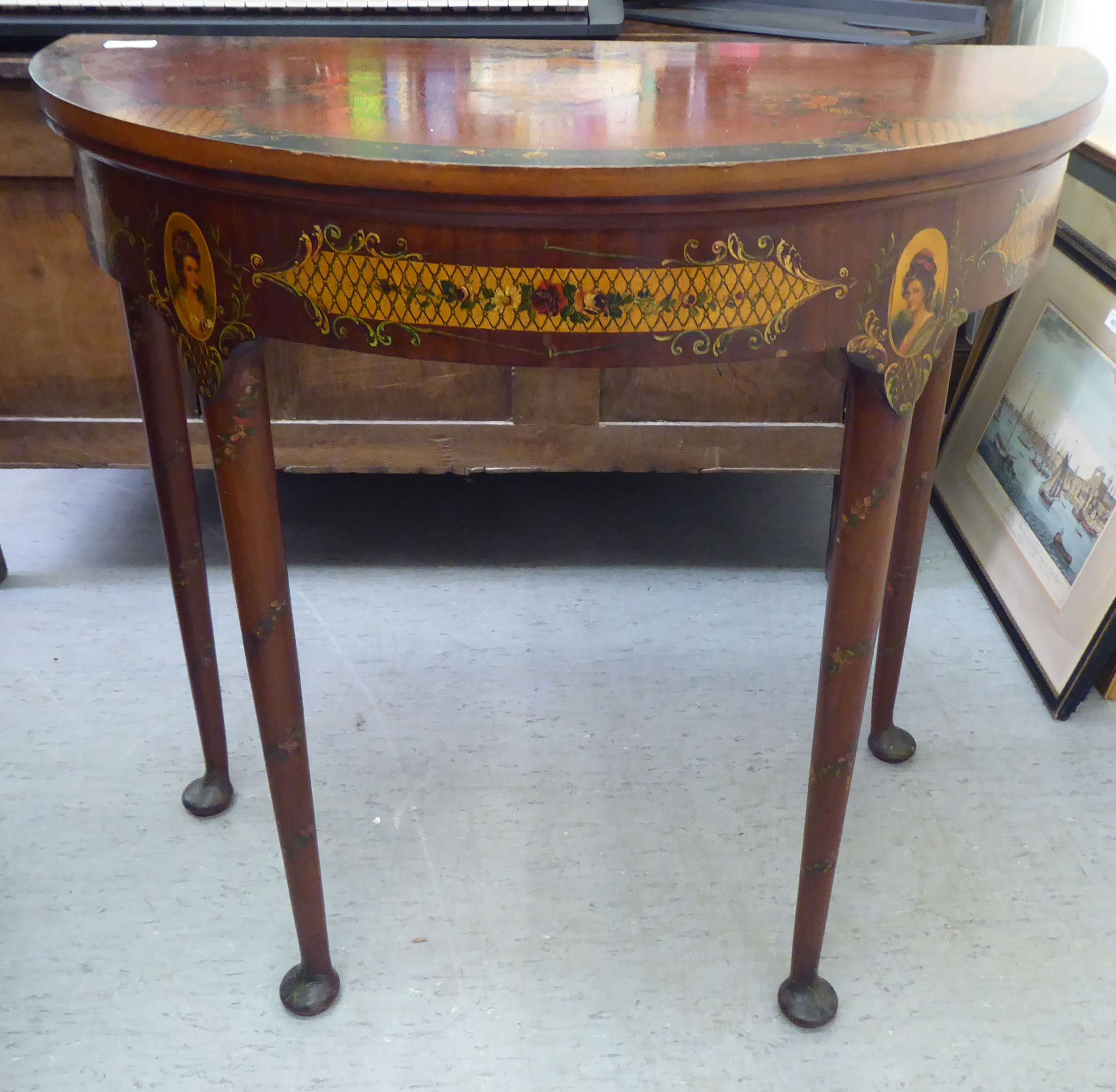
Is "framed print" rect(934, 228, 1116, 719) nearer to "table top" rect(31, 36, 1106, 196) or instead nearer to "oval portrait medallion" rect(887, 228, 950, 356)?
"table top" rect(31, 36, 1106, 196)

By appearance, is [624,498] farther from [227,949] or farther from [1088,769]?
[227,949]

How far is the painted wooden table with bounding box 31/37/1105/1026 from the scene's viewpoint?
0.65 m

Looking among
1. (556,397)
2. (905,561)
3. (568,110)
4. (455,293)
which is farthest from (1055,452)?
(455,293)

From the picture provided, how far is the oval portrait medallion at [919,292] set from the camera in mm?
711

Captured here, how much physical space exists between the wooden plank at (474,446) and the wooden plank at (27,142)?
35 cm

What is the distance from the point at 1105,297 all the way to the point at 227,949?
54.3 inches

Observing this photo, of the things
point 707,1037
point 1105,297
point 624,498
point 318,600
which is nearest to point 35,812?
point 318,600

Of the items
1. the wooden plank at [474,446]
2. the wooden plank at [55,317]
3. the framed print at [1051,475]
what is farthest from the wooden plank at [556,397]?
the framed print at [1051,475]

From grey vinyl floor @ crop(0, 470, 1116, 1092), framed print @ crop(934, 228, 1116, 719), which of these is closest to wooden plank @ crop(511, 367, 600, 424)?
grey vinyl floor @ crop(0, 470, 1116, 1092)

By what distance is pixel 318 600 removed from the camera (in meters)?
1.68

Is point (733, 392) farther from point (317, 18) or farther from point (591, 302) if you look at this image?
point (591, 302)

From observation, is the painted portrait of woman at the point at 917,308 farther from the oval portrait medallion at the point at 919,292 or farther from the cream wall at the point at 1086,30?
the cream wall at the point at 1086,30

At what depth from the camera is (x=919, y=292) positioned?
0.73 m

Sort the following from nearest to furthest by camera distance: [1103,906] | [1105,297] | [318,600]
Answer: [1103,906], [1105,297], [318,600]
